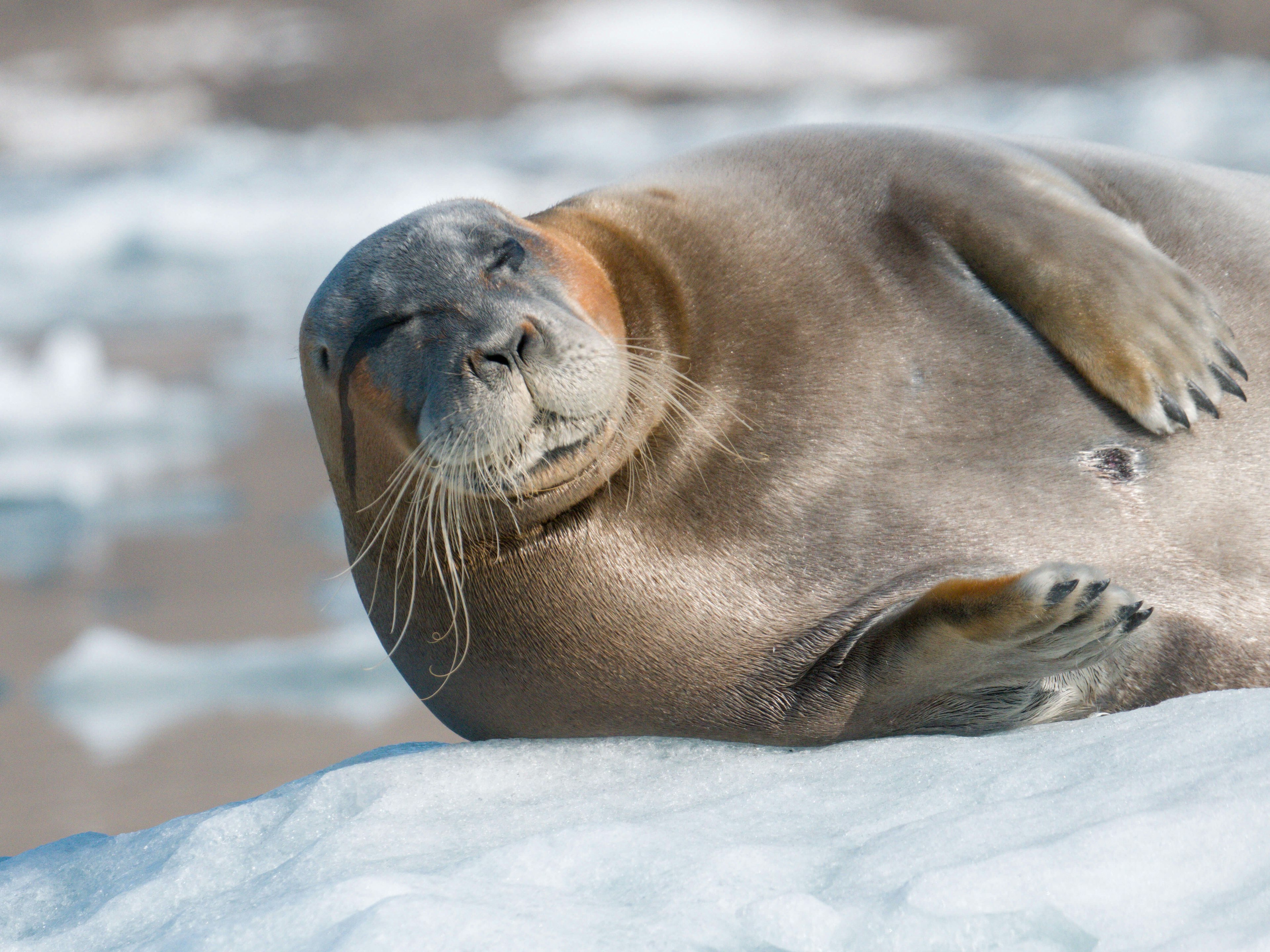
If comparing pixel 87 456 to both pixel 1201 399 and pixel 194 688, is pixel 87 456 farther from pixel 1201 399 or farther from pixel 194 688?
pixel 1201 399

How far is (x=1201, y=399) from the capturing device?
9.20 ft

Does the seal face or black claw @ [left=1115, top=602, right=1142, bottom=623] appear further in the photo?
the seal face

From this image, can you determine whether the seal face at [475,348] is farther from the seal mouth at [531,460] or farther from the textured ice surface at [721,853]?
the textured ice surface at [721,853]

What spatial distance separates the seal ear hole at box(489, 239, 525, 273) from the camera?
284 centimetres

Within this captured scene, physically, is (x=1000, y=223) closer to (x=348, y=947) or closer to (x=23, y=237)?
(x=348, y=947)

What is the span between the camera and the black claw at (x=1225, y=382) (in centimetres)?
282

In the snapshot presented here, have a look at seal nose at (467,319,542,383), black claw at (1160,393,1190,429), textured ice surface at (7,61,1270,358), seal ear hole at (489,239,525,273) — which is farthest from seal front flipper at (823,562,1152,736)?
textured ice surface at (7,61,1270,358)

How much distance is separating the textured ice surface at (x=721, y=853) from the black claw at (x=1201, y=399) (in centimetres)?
63

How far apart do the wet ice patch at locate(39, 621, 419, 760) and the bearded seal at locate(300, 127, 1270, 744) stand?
2.82 meters

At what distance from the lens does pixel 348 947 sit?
6.08 feet

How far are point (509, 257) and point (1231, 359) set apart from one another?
1.42 meters

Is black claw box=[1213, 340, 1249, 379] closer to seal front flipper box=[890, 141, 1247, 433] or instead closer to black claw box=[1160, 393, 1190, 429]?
seal front flipper box=[890, 141, 1247, 433]

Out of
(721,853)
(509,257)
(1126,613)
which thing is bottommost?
(721,853)

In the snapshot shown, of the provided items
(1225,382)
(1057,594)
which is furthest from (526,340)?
(1225,382)
